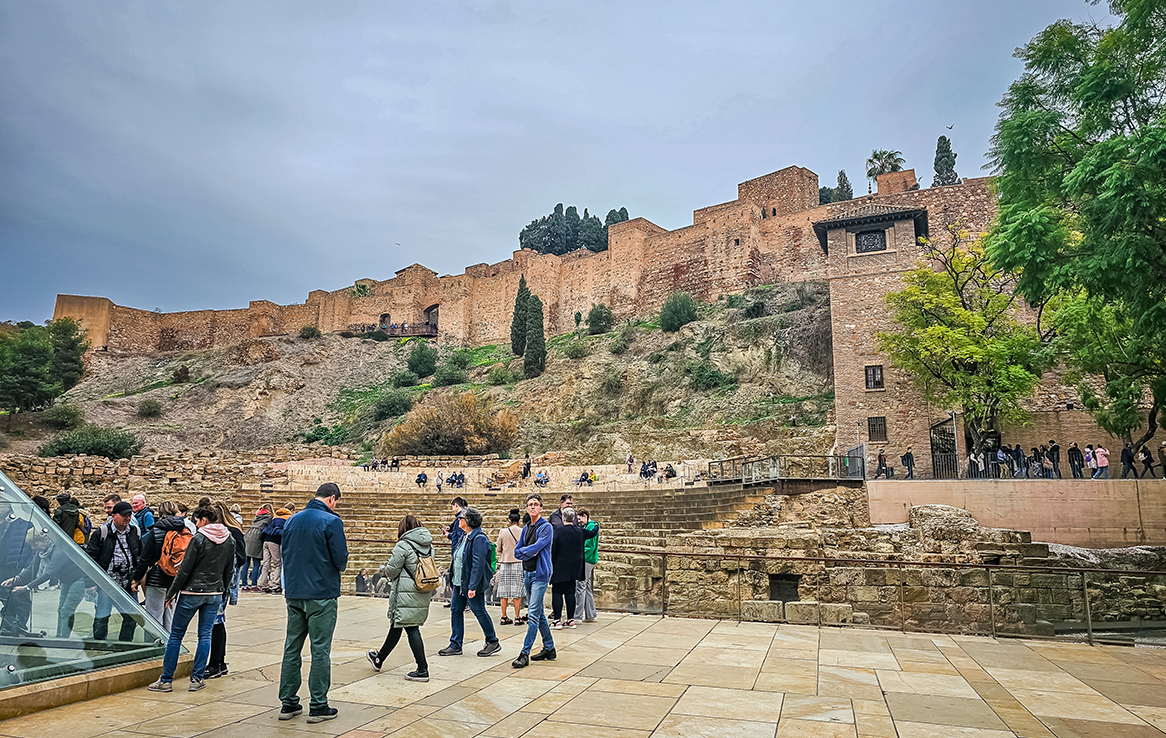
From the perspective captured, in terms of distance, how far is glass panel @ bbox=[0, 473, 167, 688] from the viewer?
5.01 m

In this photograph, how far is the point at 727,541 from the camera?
13.1 m

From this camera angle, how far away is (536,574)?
673cm

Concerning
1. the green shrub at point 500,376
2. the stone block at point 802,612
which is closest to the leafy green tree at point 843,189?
the green shrub at point 500,376

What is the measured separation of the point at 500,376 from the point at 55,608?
42.4m

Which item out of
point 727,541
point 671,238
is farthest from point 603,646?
point 671,238

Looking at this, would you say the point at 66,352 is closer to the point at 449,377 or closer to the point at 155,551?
the point at 449,377

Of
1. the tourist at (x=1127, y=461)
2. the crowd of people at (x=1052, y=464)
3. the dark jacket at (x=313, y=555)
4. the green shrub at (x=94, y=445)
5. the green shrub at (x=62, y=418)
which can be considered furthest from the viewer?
the green shrub at (x=62, y=418)

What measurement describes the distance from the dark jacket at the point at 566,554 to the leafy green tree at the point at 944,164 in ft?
163

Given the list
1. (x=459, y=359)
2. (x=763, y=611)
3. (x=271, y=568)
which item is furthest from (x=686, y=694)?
(x=459, y=359)

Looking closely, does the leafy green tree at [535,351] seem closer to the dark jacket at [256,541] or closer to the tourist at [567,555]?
the dark jacket at [256,541]

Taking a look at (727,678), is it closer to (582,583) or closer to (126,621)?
(582,583)

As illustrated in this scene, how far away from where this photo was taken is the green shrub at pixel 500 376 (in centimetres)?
4681

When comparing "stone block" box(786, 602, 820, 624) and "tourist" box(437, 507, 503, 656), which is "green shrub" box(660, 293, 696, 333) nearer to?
"stone block" box(786, 602, 820, 624)

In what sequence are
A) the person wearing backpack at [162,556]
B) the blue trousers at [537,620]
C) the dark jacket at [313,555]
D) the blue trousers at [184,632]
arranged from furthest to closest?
the blue trousers at [537,620] → the person wearing backpack at [162,556] → the blue trousers at [184,632] → the dark jacket at [313,555]
